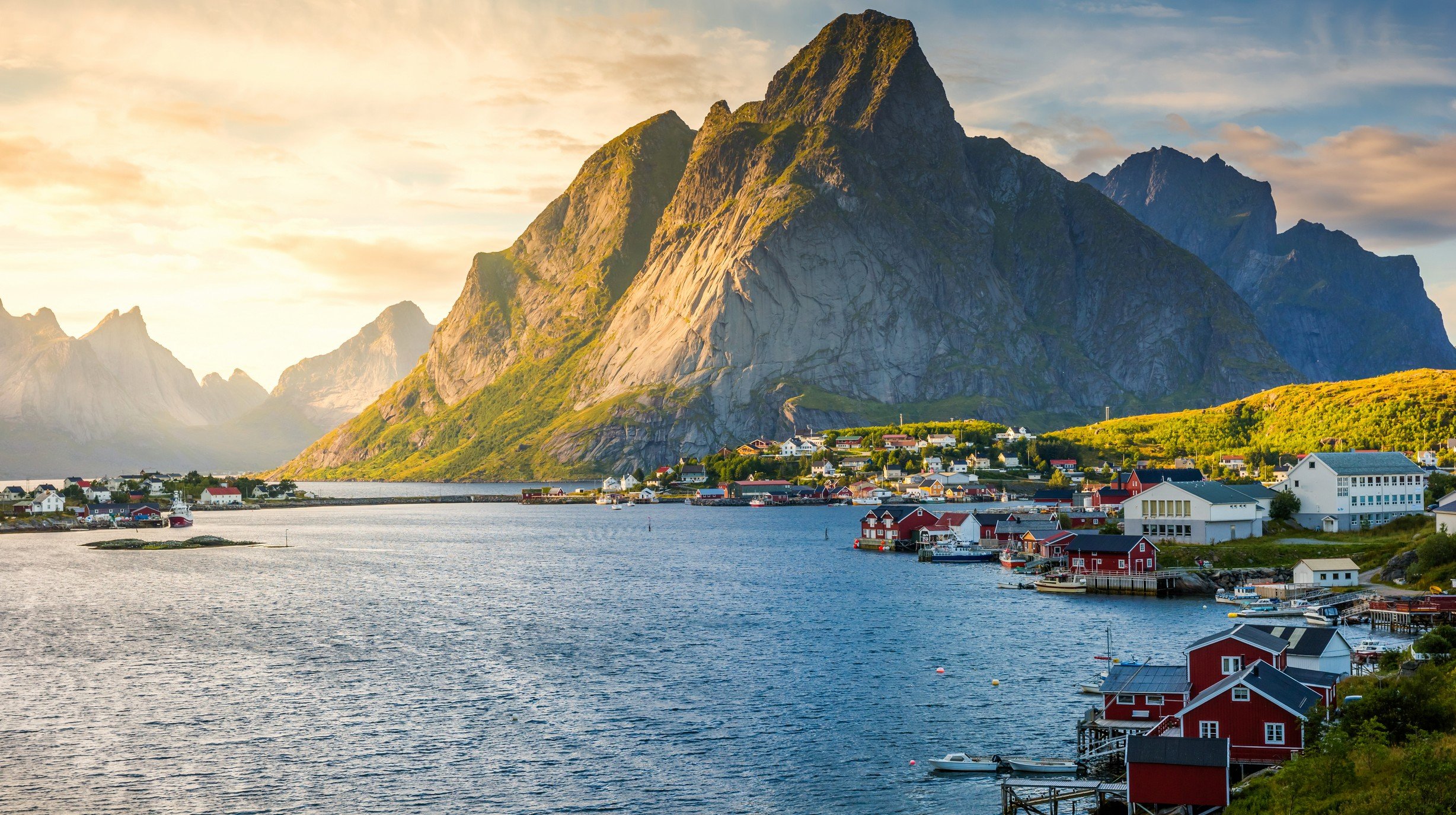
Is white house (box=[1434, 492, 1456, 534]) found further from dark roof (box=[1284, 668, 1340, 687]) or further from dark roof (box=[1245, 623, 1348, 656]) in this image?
dark roof (box=[1284, 668, 1340, 687])

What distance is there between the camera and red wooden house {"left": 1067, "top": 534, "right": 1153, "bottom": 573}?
97.8 m

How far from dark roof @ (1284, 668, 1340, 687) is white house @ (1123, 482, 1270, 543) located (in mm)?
62186

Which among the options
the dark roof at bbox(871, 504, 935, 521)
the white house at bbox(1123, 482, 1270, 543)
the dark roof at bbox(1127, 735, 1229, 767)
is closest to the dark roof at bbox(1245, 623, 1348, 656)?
the dark roof at bbox(1127, 735, 1229, 767)

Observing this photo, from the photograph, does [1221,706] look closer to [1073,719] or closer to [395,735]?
[1073,719]

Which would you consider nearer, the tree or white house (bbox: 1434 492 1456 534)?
white house (bbox: 1434 492 1456 534)

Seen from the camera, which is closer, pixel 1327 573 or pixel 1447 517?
pixel 1327 573

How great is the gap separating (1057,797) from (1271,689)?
8448 mm

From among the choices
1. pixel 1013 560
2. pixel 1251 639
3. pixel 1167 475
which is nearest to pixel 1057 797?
pixel 1251 639

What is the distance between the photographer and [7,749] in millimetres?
49094

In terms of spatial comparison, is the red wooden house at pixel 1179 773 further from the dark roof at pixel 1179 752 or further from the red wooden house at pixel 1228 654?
the red wooden house at pixel 1228 654

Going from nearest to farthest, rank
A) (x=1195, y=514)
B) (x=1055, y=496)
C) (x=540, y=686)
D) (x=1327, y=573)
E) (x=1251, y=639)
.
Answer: (x=1251, y=639) → (x=540, y=686) → (x=1327, y=573) → (x=1195, y=514) → (x=1055, y=496)

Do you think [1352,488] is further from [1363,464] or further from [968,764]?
[968,764]

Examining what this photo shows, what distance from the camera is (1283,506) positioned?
Answer: 11288 centimetres

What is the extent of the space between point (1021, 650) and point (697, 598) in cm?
3469
